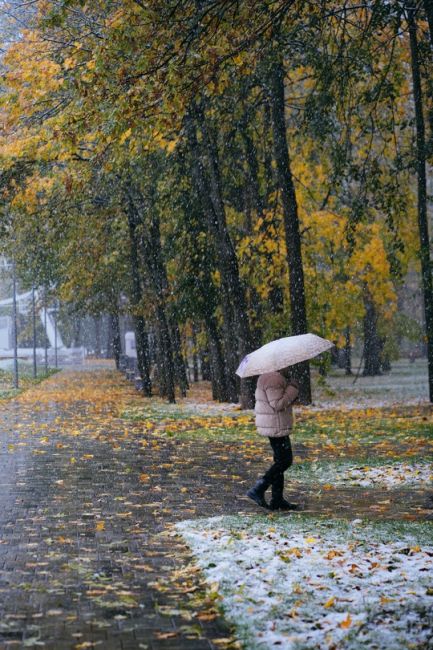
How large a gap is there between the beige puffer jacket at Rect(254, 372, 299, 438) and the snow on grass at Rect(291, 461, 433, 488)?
2.24 m

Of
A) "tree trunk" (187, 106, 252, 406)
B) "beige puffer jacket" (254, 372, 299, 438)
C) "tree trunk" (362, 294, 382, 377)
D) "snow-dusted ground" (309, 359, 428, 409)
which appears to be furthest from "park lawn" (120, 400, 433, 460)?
"tree trunk" (362, 294, 382, 377)

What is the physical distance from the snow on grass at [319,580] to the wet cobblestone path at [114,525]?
211 mm

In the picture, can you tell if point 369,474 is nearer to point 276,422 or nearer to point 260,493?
point 260,493

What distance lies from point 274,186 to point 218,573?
66.8 feet

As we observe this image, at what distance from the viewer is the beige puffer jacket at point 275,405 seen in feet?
32.8

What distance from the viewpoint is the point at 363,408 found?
24547 mm

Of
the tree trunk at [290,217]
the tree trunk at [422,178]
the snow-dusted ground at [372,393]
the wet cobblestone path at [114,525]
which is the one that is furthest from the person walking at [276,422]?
the snow-dusted ground at [372,393]

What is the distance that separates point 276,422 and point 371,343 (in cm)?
3506

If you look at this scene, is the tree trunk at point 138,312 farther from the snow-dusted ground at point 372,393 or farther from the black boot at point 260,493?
the black boot at point 260,493

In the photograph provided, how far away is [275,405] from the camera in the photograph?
1002 centimetres

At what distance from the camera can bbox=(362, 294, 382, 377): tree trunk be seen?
42000mm

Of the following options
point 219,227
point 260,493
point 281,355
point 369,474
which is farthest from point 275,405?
point 219,227

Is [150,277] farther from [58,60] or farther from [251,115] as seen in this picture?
[58,60]

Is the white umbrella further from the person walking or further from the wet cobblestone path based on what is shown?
the wet cobblestone path
